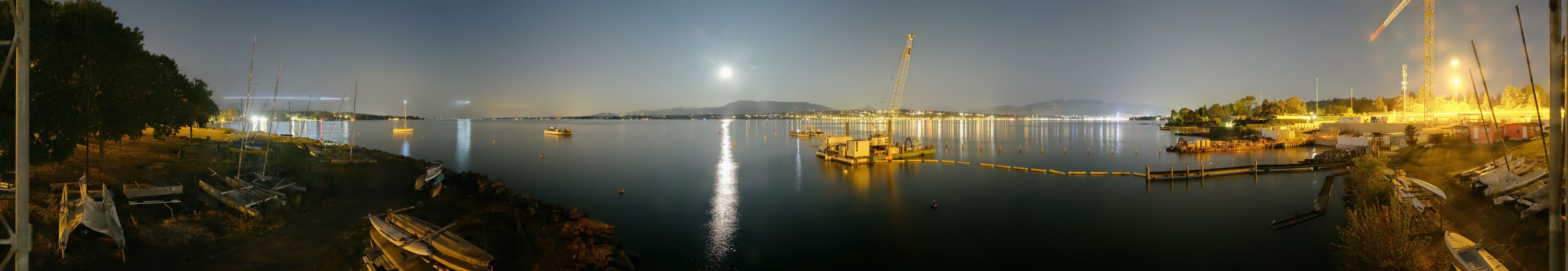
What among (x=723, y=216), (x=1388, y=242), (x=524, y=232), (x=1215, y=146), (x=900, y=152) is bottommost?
(x=723, y=216)

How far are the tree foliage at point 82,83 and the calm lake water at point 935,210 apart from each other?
10681 millimetres

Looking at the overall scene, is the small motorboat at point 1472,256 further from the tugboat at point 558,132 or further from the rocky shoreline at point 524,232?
the tugboat at point 558,132

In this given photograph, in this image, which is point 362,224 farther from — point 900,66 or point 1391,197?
point 900,66

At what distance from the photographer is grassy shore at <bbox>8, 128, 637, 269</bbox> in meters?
8.81

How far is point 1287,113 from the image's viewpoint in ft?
264

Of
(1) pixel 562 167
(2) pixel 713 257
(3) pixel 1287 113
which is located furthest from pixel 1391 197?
(3) pixel 1287 113

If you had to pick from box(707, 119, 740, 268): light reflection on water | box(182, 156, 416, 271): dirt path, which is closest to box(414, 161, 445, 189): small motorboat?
box(182, 156, 416, 271): dirt path

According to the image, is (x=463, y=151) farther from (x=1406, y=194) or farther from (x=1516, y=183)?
(x=1516, y=183)

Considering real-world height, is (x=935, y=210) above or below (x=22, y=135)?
below

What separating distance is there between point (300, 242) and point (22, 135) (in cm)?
869

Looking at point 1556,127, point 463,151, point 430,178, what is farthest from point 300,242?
point 463,151

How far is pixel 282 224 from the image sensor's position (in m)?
11.1

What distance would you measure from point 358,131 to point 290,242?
9943 centimetres

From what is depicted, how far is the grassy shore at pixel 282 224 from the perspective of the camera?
881cm
